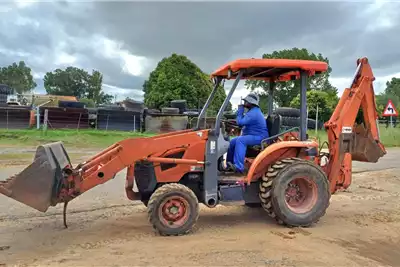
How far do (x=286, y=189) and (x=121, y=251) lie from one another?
2.80 metres

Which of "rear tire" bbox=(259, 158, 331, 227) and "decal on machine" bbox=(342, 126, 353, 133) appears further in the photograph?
"decal on machine" bbox=(342, 126, 353, 133)

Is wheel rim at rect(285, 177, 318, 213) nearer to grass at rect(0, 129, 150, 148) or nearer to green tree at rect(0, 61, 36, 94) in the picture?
grass at rect(0, 129, 150, 148)

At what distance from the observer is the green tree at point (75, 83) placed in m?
95.1

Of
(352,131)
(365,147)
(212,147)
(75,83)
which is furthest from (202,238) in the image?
(75,83)

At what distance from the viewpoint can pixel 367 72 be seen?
8000mm

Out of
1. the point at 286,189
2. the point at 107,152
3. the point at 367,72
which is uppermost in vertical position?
the point at 367,72

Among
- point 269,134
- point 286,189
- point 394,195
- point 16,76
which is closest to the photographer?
point 286,189

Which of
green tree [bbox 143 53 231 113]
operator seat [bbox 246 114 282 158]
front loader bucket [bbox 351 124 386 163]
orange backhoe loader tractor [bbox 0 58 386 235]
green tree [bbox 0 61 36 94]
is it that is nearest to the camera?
orange backhoe loader tractor [bbox 0 58 386 235]

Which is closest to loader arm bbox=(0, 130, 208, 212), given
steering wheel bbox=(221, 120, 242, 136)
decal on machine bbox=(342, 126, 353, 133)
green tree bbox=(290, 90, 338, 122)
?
steering wheel bbox=(221, 120, 242, 136)

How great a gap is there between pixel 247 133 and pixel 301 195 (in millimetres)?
1328

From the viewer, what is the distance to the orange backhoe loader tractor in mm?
6336

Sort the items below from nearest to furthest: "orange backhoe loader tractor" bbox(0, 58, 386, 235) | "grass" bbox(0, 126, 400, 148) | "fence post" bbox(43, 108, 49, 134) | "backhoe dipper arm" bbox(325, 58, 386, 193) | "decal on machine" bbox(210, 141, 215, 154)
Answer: "orange backhoe loader tractor" bbox(0, 58, 386, 235), "decal on machine" bbox(210, 141, 215, 154), "backhoe dipper arm" bbox(325, 58, 386, 193), "grass" bbox(0, 126, 400, 148), "fence post" bbox(43, 108, 49, 134)

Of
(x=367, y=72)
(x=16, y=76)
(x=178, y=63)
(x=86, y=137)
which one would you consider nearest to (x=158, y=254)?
(x=367, y=72)

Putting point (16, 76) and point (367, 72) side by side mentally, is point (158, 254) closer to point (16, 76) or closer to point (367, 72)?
point (367, 72)
